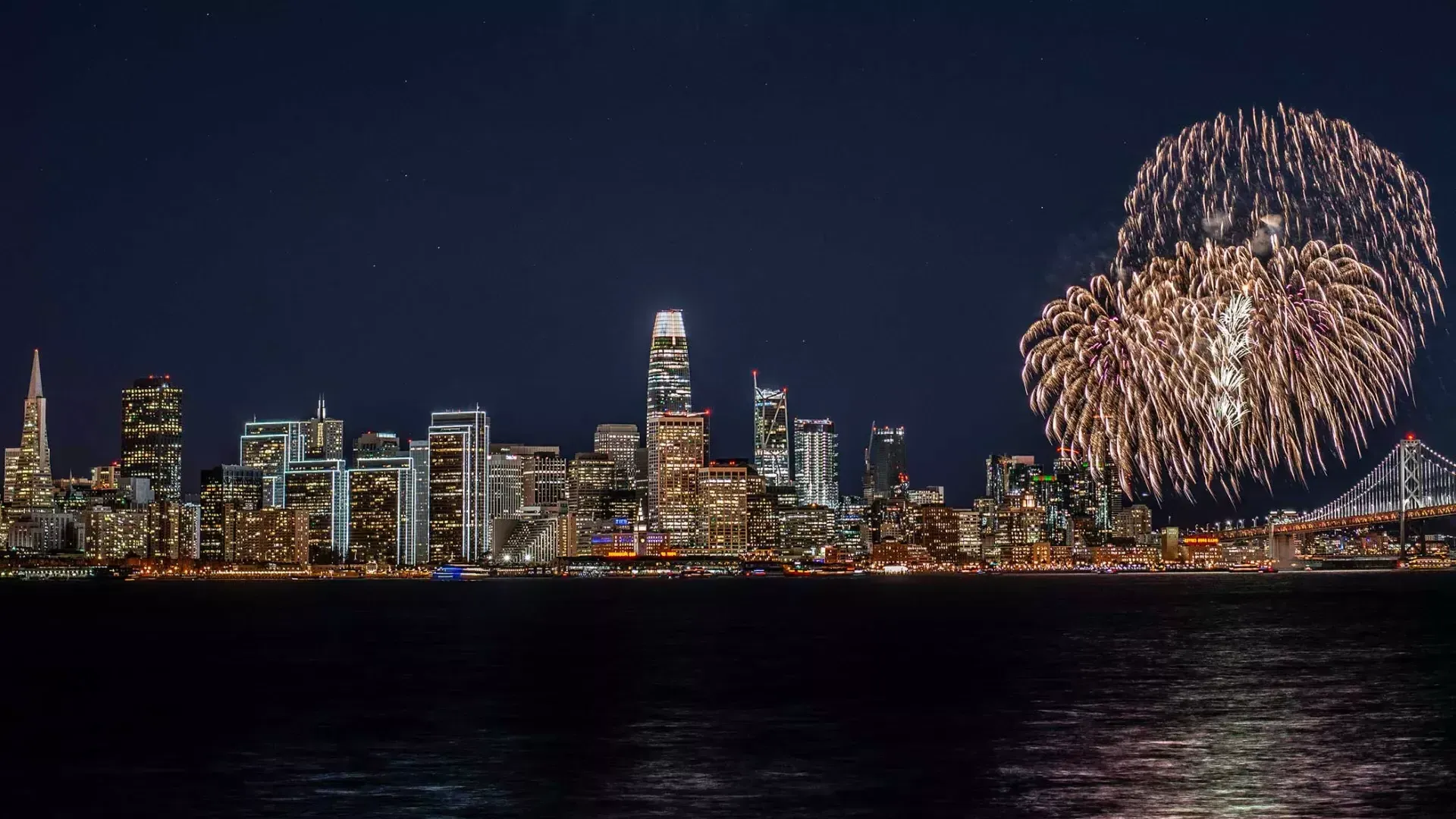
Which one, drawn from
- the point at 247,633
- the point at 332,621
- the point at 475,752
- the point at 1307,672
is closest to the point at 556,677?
the point at 475,752

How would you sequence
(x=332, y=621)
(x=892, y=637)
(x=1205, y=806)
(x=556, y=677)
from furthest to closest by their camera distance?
(x=332, y=621) < (x=892, y=637) < (x=556, y=677) < (x=1205, y=806)

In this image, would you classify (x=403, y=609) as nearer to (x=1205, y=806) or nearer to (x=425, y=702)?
(x=425, y=702)

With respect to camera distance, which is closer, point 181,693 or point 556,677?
point 181,693

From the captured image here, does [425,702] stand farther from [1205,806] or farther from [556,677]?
[1205,806]

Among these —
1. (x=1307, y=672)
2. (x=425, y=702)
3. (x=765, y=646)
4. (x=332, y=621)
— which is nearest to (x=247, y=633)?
(x=332, y=621)

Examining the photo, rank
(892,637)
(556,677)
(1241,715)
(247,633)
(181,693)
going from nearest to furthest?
(1241,715) → (181,693) → (556,677) → (892,637) → (247,633)

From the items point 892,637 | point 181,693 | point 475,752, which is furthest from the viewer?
point 892,637
